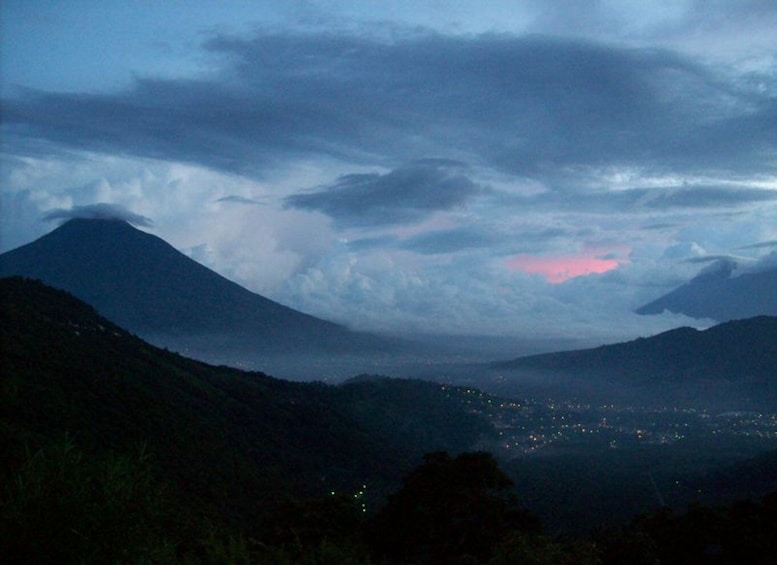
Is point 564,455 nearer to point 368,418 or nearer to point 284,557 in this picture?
point 368,418

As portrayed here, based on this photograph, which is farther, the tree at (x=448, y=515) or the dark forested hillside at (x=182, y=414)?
the dark forested hillside at (x=182, y=414)

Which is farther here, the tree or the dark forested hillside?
the dark forested hillside

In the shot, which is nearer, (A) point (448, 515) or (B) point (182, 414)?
(A) point (448, 515)

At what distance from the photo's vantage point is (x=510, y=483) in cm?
3103

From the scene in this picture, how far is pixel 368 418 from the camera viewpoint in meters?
124

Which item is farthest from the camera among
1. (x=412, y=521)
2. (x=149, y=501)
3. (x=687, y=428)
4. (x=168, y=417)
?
(x=687, y=428)

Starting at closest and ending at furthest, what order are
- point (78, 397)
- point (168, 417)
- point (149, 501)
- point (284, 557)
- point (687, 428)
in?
point (149, 501) < point (284, 557) < point (78, 397) < point (168, 417) < point (687, 428)

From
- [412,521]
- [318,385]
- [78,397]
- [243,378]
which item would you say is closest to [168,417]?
[78,397]

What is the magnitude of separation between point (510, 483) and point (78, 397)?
4068 cm

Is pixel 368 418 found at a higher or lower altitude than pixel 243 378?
lower

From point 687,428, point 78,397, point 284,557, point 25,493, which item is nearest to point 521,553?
point 284,557

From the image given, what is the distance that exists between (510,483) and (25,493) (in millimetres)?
25668

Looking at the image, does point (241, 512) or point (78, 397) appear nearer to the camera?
point (241, 512)

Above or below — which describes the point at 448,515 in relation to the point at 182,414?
above
